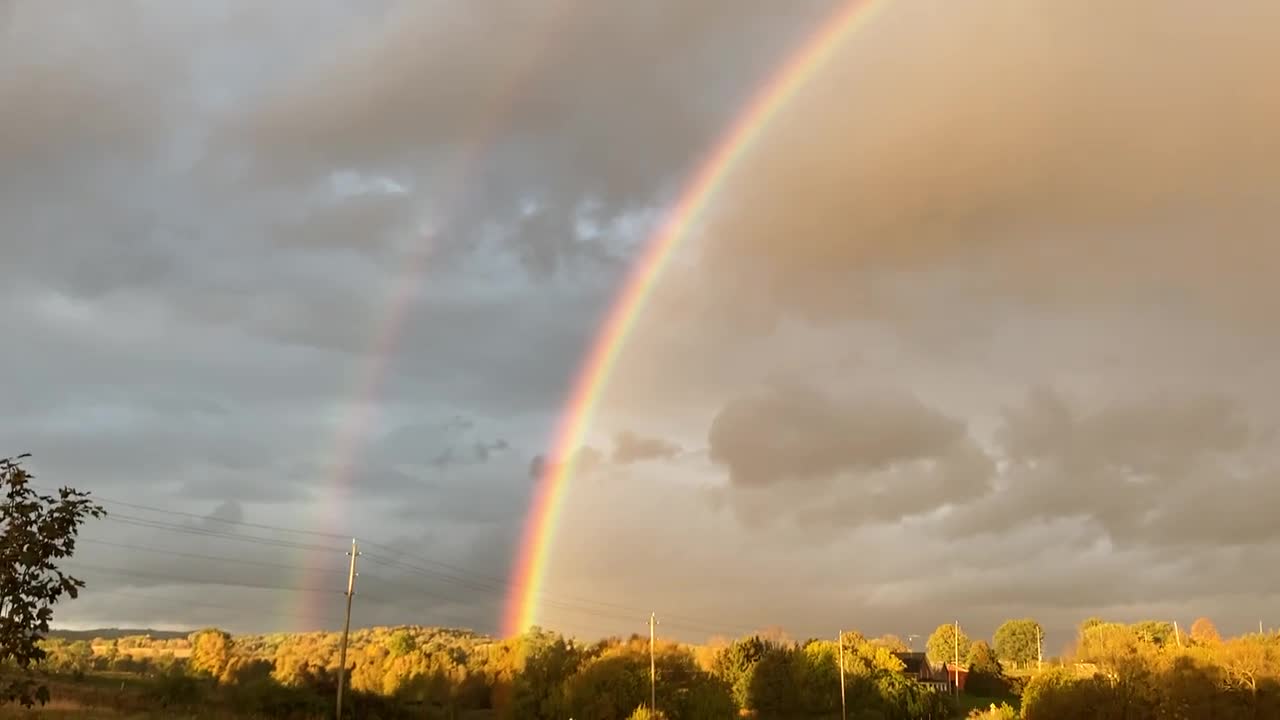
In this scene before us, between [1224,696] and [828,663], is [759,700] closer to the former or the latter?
[828,663]

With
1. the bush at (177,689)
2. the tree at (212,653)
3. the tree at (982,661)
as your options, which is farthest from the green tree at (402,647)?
the tree at (982,661)

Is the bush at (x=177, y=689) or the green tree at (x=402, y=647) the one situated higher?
the green tree at (x=402, y=647)

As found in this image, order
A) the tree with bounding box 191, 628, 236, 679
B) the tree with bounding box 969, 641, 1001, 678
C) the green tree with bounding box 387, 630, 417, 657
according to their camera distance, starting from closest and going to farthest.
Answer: the tree with bounding box 191, 628, 236, 679 → the green tree with bounding box 387, 630, 417, 657 → the tree with bounding box 969, 641, 1001, 678

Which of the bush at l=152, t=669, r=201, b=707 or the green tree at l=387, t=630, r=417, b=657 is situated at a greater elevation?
the green tree at l=387, t=630, r=417, b=657

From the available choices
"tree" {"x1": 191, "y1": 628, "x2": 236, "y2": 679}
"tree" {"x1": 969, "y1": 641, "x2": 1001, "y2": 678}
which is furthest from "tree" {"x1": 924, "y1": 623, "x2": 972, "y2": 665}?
"tree" {"x1": 191, "y1": 628, "x2": 236, "y2": 679}

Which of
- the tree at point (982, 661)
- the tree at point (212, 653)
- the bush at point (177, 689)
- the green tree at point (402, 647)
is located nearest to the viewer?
the bush at point (177, 689)

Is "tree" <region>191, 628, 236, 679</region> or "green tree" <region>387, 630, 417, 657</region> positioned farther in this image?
"green tree" <region>387, 630, 417, 657</region>

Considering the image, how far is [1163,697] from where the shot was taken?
7425 cm

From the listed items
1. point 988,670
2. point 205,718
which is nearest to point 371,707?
point 205,718

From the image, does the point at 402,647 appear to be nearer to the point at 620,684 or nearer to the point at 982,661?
the point at 620,684

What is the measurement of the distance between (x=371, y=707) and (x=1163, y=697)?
183 feet

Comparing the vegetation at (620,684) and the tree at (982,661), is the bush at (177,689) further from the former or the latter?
the tree at (982,661)

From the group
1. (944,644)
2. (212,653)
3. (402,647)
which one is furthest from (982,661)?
(212,653)

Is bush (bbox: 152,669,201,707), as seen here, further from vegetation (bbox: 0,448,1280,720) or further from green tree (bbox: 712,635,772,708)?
green tree (bbox: 712,635,772,708)
